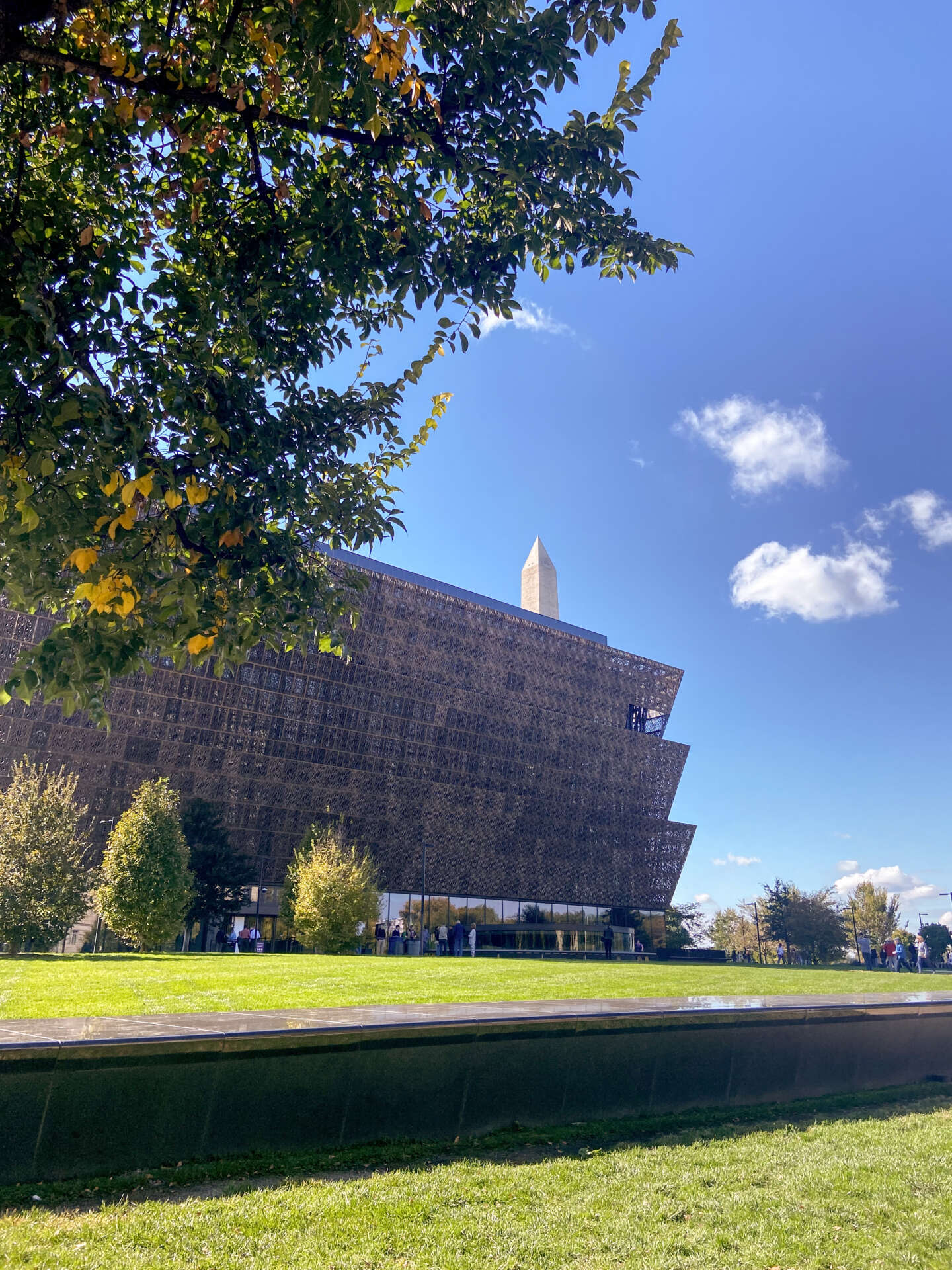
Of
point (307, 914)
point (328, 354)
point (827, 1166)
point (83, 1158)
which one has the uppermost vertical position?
point (328, 354)

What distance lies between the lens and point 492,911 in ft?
214

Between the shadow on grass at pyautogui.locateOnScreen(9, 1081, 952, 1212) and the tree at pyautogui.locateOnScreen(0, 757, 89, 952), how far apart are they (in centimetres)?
2537

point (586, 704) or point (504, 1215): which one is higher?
point (586, 704)

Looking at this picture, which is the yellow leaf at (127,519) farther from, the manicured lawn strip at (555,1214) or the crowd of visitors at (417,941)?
the crowd of visitors at (417,941)

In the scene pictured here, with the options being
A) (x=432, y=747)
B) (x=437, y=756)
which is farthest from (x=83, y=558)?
(x=437, y=756)

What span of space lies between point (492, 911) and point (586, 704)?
19.7 m

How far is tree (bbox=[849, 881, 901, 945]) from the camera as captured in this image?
80.2 meters

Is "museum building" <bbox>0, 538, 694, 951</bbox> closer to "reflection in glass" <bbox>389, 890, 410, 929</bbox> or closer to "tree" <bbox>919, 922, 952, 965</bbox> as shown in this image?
"reflection in glass" <bbox>389, 890, 410, 929</bbox>

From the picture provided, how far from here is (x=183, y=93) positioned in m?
4.96

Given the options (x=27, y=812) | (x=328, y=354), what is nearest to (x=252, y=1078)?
(x=328, y=354)

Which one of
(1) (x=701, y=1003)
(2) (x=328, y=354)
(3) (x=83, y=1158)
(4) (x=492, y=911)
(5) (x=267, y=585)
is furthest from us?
(4) (x=492, y=911)

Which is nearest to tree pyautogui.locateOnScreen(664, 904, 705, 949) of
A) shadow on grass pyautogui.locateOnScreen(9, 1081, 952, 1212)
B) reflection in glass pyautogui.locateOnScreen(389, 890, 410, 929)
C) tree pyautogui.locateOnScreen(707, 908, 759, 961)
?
tree pyautogui.locateOnScreen(707, 908, 759, 961)

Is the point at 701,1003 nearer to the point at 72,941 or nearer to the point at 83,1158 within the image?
the point at 83,1158

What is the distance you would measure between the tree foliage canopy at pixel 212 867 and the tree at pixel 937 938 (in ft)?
249
